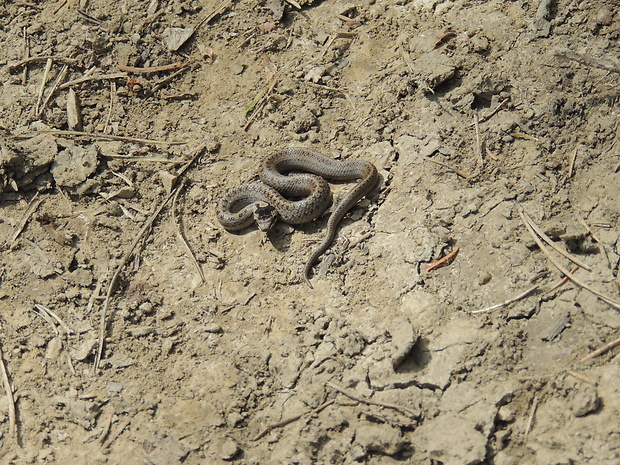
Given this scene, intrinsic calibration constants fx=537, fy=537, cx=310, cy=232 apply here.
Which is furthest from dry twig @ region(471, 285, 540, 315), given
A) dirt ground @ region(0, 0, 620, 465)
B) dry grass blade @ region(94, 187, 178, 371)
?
dry grass blade @ region(94, 187, 178, 371)

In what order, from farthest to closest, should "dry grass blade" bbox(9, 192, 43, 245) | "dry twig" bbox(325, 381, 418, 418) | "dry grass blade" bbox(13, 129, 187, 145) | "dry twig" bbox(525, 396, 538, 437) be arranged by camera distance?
"dry grass blade" bbox(13, 129, 187, 145)
"dry grass blade" bbox(9, 192, 43, 245)
"dry twig" bbox(325, 381, 418, 418)
"dry twig" bbox(525, 396, 538, 437)

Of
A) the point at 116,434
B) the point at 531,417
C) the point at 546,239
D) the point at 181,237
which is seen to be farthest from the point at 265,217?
the point at 531,417

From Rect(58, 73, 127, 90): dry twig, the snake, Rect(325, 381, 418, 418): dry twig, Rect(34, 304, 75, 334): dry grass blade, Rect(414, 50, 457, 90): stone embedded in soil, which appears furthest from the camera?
Rect(58, 73, 127, 90): dry twig

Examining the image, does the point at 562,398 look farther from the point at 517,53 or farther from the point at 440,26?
the point at 440,26

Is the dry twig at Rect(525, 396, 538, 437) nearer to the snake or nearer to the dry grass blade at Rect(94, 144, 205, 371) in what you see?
the snake

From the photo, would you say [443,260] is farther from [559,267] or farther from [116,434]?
[116,434]

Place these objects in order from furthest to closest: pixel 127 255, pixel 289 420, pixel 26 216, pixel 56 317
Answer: pixel 26 216
pixel 127 255
pixel 56 317
pixel 289 420
